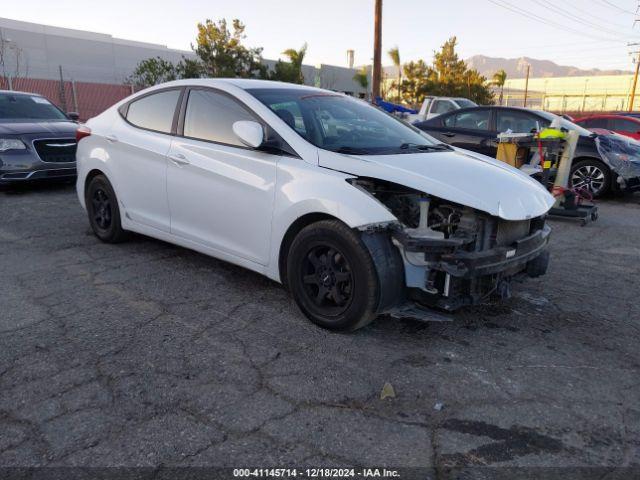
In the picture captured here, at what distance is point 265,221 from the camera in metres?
3.54

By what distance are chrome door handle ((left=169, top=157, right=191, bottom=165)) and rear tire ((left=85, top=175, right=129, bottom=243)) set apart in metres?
1.07

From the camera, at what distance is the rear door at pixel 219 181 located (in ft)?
11.8

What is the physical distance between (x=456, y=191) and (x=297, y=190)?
3.29 ft

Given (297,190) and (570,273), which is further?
(570,273)

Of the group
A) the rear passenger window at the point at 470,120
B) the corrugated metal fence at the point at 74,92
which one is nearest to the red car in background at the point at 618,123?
the rear passenger window at the point at 470,120

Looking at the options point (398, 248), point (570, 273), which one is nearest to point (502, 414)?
point (398, 248)

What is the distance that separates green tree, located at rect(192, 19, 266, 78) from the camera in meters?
26.1

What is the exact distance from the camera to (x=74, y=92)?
65.2 ft

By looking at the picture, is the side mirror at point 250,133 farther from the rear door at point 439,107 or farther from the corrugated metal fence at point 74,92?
the corrugated metal fence at point 74,92

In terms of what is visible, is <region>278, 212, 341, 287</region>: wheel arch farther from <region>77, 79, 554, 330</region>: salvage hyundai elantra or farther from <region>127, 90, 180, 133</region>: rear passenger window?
<region>127, 90, 180, 133</region>: rear passenger window

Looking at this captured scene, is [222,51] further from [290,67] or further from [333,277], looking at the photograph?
[333,277]

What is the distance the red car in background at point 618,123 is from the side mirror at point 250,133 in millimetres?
11293

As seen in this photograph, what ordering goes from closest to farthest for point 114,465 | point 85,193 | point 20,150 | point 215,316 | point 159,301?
1. point 114,465
2. point 215,316
3. point 159,301
4. point 85,193
5. point 20,150

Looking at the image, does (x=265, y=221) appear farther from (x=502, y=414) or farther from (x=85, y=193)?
(x=85, y=193)
